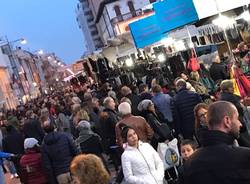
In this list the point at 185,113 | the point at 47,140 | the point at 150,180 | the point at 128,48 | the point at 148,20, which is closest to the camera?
the point at 150,180

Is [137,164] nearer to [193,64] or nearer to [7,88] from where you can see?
[193,64]

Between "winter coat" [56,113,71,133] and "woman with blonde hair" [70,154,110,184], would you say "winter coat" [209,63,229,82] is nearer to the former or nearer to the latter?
"winter coat" [56,113,71,133]

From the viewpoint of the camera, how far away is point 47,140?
9.45 metres

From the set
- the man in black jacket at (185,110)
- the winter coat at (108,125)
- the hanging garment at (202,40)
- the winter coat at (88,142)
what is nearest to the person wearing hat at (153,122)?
the man in black jacket at (185,110)

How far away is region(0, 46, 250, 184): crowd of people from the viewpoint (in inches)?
159

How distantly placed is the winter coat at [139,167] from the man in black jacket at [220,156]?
2.68 m

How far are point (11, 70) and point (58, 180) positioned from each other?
90.2 meters

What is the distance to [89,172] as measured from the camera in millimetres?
5191

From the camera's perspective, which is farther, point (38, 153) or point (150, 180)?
point (38, 153)

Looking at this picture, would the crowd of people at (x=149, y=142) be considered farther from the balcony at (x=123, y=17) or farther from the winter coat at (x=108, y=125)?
the balcony at (x=123, y=17)

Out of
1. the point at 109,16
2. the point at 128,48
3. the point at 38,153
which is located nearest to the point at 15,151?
the point at 38,153

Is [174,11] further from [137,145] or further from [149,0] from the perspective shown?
[149,0]

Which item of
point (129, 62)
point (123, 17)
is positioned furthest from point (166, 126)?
point (123, 17)

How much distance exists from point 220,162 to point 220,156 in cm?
4
